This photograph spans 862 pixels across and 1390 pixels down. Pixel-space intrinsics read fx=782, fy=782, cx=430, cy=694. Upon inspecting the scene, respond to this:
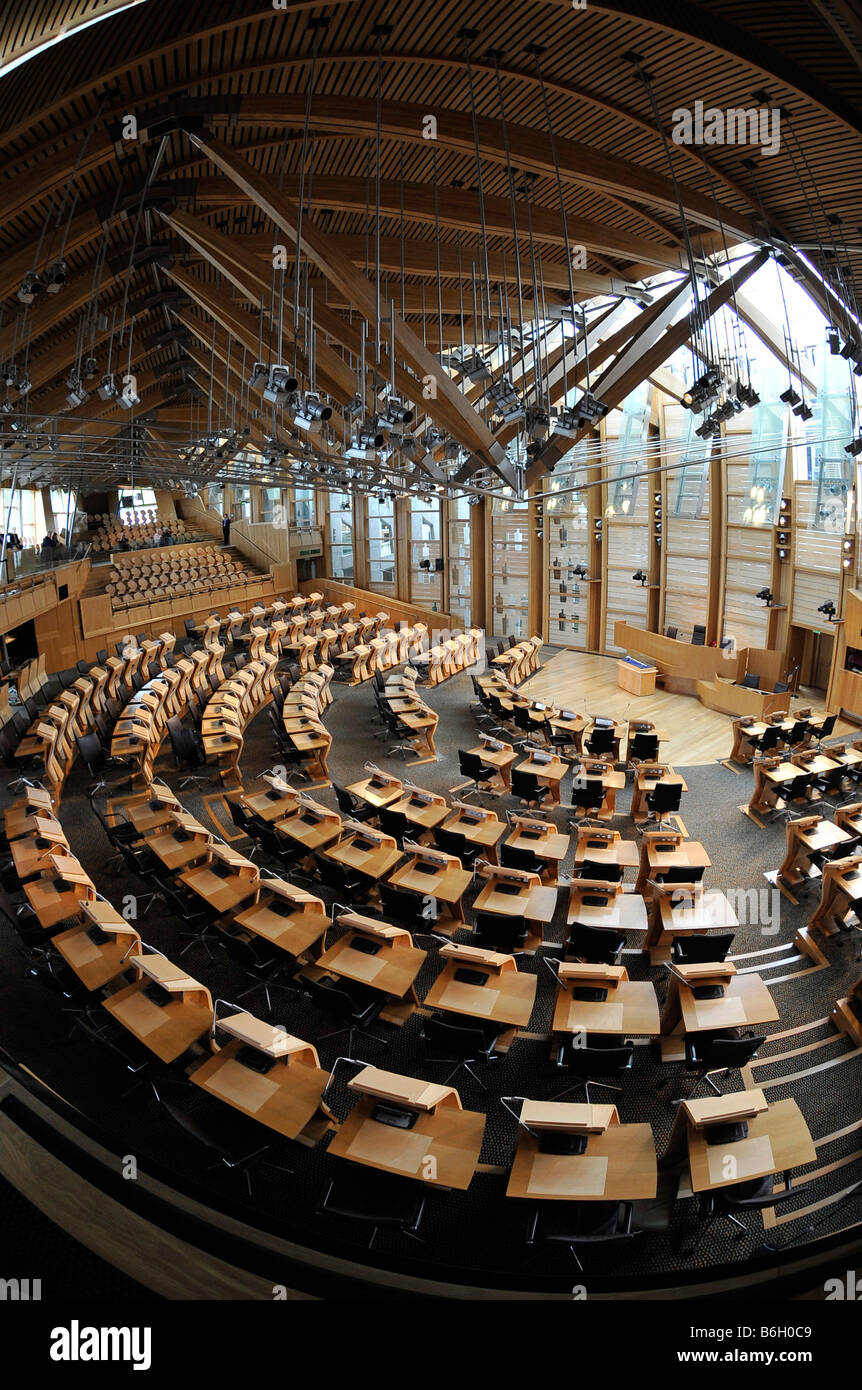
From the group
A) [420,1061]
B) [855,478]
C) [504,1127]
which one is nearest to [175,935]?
[420,1061]

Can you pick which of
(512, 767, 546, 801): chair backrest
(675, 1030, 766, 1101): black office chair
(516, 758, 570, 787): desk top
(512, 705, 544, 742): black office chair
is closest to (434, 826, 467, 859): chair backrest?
(512, 767, 546, 801): chair backrest

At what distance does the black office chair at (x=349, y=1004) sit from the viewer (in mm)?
6664

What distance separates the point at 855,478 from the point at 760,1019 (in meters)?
16.1

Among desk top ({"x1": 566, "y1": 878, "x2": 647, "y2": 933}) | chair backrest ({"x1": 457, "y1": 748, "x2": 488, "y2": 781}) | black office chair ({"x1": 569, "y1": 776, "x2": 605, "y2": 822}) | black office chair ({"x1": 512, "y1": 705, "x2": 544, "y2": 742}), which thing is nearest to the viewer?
desk top ({"x1": 566, "y1": 878, "x2": 647, "y2": 933})

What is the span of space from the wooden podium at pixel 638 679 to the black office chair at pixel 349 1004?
55.7 ft

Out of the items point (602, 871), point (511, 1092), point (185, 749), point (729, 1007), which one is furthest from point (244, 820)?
point (729, 1007)

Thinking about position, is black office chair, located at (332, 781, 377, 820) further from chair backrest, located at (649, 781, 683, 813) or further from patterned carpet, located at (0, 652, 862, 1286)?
chair backrest, located at (649, 781, 683, 813)

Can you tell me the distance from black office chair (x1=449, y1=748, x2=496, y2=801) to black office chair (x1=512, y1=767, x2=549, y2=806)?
2.30 feet

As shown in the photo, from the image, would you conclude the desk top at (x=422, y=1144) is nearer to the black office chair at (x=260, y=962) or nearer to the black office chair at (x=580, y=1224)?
the black office chair at (x=580, y=1224)

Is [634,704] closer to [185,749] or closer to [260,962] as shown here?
[185,749]

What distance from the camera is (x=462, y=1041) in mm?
6258

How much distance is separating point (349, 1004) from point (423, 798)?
15.7ft

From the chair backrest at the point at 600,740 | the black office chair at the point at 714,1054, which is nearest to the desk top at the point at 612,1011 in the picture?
the black office chair at the point at 714,1054

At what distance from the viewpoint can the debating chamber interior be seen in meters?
5.14
